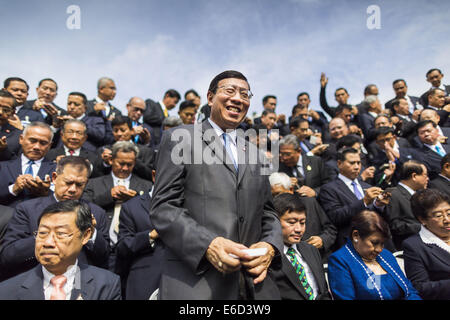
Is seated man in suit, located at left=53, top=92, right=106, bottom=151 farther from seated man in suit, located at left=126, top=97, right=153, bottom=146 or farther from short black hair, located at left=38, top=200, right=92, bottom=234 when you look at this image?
short black hair, located at left=38, top=200, right=92, bottom=234

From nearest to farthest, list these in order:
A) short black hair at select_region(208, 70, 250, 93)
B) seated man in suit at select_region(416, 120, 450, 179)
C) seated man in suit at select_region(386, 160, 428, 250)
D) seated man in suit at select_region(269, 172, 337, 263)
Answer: short black hair at select_region(208, 70, 250, 93), seated man in suit at select_region(269, 172, 337, 263), seated man in suit at select_region(386, 160, 428, 250), seated man in suit at select_region(416, 120, 450, 179)

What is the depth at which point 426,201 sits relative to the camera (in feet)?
12.3

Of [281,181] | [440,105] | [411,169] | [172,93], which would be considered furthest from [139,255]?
[440,105]

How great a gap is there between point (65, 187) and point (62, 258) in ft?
3.99

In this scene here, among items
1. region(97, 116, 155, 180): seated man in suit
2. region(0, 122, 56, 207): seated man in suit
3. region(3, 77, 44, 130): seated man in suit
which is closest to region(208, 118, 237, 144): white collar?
region(0, 122, 56, 207): seated man in suit

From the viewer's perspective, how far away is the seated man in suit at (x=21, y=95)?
604 centimetres

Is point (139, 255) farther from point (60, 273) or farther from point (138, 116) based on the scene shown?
point (138, 116)

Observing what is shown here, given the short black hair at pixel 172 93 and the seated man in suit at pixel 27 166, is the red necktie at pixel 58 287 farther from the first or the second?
the short black hair at pixel 172 93

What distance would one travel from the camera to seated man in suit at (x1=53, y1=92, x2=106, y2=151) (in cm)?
612

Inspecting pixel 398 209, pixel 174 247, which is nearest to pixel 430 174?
pixel 398 209

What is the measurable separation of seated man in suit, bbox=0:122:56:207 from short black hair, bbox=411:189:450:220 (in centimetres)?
451

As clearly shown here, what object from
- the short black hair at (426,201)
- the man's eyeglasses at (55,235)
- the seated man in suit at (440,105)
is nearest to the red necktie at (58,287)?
the man's eyeglasses at (55,235)

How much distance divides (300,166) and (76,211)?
13.3 ft

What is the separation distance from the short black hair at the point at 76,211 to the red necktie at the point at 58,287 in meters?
0.38
